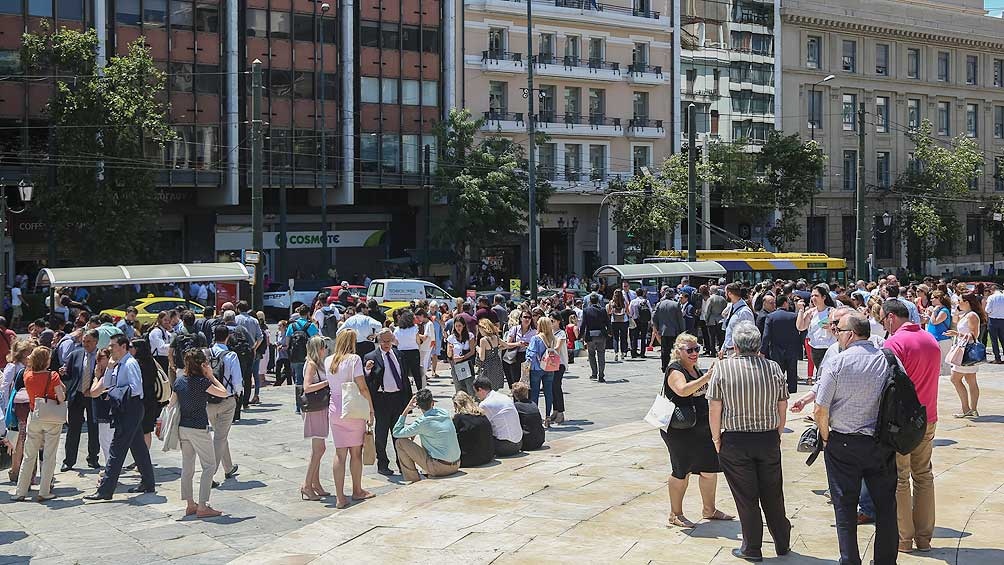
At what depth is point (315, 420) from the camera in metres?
10.8

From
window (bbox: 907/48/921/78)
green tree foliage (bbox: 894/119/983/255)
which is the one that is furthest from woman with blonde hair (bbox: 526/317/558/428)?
window (bbox: 907/48/921/78)

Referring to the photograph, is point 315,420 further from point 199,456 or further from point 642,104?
point 642,104

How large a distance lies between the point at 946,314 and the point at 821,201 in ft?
163

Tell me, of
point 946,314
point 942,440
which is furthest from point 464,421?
point 946,314

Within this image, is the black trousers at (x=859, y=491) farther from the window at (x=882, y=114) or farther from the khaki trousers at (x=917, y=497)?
the window at (x=882, y=114)

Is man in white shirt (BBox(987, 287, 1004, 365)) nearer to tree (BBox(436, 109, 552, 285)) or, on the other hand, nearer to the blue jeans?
the blue jeans

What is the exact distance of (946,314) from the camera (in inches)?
631

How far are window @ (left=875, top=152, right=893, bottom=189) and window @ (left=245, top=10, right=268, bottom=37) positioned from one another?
125 feet

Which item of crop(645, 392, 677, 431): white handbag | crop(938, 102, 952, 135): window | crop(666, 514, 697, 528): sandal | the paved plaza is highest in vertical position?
crop(938, 102, 952, 135): window

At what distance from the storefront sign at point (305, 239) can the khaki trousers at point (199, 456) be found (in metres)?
39.0

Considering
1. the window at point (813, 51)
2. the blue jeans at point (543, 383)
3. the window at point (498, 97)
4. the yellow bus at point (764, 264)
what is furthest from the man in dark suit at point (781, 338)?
the window at point (813, 51)

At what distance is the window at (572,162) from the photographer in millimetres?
54312

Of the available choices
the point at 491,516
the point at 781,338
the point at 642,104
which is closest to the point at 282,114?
the point at 642,104

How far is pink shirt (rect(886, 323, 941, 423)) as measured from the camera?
28.2ft
